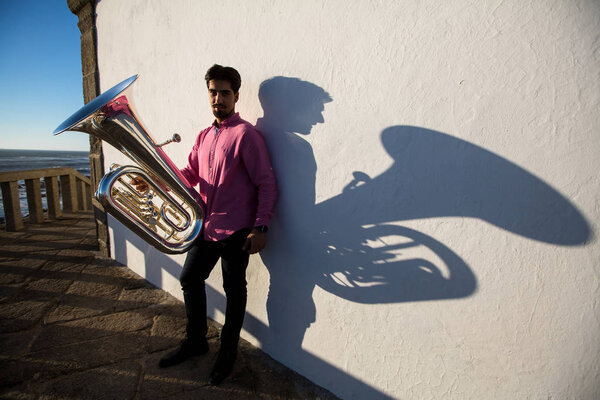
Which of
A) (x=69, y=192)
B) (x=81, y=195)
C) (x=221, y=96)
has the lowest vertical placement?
(x=81, y=195)

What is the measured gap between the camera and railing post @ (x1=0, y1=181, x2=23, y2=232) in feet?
15.9

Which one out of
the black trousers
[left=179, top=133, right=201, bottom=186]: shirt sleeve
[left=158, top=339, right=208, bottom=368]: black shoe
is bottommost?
[left=158, top=339, right=208, bottom=368]: black shoe

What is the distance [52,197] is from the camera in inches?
229

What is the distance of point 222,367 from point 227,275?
578 mm

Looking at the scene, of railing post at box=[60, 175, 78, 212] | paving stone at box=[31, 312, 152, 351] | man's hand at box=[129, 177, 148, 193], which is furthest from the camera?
railing post at box=[60, 175, 78, 212]

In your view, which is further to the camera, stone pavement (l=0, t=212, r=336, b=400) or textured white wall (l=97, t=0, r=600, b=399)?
stone pavement (l=0, t=212, r=336, b=400)

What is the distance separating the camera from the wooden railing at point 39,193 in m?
4.89

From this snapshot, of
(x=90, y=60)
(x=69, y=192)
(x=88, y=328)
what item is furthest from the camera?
(x=69, y=192)

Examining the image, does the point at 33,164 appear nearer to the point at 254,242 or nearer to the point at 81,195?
the point at 81,195

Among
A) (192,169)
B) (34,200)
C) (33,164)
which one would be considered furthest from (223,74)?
(33,164)

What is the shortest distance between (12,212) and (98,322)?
14.0 ft

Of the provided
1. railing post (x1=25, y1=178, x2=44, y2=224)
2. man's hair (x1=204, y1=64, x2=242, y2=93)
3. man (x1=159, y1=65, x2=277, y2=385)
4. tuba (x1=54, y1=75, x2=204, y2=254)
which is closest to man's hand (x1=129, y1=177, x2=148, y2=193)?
tuba (x1=54, y1=75, x2=204, y2=254)

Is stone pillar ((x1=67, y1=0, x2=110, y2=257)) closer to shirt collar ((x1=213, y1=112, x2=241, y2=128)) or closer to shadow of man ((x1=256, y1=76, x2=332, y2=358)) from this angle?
shirt collar ((x1=213, y1=112, x2=241, y2=128))

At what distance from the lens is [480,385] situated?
3.97ft
